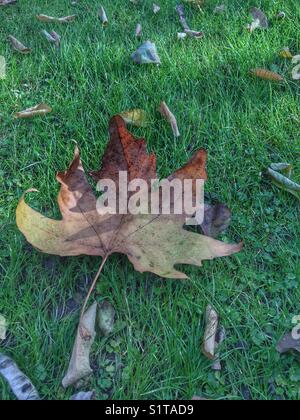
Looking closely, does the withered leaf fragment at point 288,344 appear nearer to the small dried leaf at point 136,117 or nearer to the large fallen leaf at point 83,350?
the large fallen leaf at point 83,350

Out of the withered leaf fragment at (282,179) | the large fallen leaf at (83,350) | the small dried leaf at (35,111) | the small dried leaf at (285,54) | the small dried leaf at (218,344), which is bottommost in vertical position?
the small dried leaf at (218,344)

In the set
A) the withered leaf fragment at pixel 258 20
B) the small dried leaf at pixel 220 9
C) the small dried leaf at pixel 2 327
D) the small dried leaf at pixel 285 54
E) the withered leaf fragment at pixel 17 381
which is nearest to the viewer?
the withered leaf fragment at pixel 17 381

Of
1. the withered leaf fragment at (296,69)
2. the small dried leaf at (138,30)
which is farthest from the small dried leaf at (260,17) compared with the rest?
the small dried leaf at (138,30)

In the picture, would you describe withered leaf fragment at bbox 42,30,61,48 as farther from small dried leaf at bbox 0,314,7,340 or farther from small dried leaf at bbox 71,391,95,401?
small dried leaf at bbox 71,391,95,401

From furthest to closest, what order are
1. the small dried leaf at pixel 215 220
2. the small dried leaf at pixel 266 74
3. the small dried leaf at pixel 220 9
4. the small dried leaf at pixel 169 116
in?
the small dried leaf at pixel 220 9 → the small dried leaf at pixel 266 74 → the small dried leaf at pixel 169 116 → the small dried leaf at pixel 215 220

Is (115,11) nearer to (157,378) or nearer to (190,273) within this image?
(190,273)
